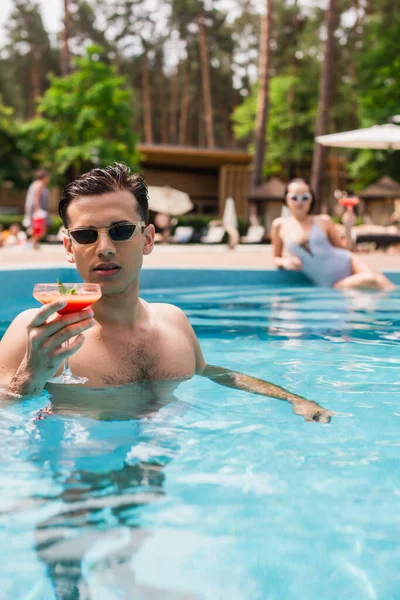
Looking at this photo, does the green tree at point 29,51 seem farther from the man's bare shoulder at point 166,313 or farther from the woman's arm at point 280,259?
the man's bare shoulder at point 166,313

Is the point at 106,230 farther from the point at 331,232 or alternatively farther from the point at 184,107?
the point at 184,107

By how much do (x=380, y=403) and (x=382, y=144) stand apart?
12.2 metres

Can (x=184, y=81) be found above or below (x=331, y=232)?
above

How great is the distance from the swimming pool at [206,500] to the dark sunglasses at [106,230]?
0.66 meters

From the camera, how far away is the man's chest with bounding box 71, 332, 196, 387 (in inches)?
123

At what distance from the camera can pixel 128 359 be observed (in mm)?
3178

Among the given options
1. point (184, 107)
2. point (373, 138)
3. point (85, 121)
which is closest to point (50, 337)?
point (373, 138)

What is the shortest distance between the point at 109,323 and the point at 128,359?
7.1 inches

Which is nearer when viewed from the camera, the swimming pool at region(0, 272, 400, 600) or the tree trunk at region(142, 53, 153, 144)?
the swimming pool at region(0, 272, 400, 600)

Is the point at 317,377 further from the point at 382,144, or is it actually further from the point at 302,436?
the point at 382,144

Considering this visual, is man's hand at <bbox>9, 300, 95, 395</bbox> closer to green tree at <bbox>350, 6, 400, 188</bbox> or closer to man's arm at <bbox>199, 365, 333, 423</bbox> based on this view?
man's arm at <bbox>199, 365, 333, 423</bbox>

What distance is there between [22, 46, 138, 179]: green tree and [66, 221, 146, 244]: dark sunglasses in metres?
20.8

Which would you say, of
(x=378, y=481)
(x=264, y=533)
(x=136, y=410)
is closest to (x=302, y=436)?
(x=378, y=481)

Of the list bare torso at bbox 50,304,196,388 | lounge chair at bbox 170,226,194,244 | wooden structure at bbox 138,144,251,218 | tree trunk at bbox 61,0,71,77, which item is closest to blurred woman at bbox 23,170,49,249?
lounge chair at bbox 170,226,194,244
